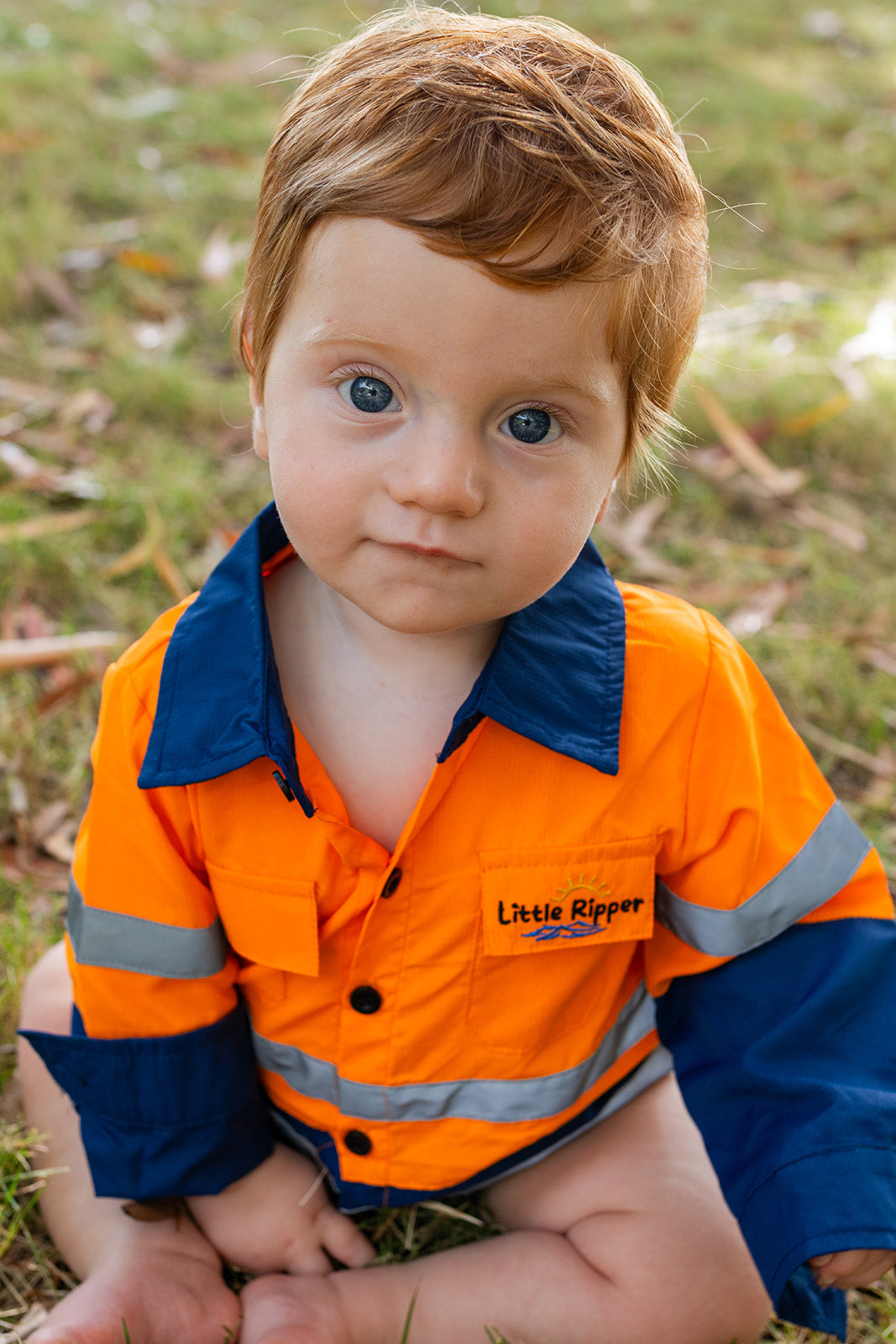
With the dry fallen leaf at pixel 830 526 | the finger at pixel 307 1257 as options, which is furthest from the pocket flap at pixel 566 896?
the dry fallen leaf at pixel 830 526

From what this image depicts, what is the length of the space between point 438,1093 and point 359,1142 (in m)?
0.14

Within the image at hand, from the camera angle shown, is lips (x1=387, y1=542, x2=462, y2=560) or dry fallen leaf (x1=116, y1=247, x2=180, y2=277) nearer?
lips (x1=387, y1=542, x2=462, y2=560)

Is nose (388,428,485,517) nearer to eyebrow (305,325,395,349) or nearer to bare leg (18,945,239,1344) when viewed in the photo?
eyebrow (305,325,395,349)

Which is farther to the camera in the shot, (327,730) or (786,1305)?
(327,730)

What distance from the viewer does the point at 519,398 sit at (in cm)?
130

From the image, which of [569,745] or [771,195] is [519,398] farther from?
[771,195]

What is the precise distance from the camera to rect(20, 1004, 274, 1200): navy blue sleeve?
1.67m

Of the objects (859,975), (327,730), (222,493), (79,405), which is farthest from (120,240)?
(859,975)

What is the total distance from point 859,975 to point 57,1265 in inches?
47.7

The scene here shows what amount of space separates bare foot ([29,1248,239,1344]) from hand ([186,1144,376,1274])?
5cm

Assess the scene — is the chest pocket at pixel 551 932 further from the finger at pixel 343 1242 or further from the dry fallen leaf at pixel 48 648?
the dry fallen leaf at pixel 48 648

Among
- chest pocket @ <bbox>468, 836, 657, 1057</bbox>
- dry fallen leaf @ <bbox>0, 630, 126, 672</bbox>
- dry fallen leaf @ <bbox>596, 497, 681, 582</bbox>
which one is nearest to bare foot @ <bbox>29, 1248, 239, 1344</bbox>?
chest pocket @ <bbox>468, 836, 657, 1057</bbox>

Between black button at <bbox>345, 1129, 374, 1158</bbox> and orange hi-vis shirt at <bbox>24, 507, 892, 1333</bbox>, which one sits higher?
orange hi-vis shirt at <bbox>24, 507, 892, 1333</bbox>

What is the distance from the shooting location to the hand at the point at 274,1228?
180cm
